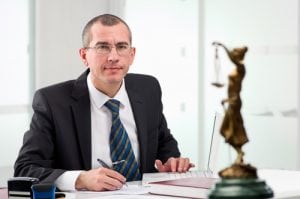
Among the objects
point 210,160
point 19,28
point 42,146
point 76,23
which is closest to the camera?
point 210,160

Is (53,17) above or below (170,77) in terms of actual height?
above

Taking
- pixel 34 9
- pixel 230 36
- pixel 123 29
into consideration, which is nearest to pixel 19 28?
pixel 34 9

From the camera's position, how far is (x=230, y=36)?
204 inches

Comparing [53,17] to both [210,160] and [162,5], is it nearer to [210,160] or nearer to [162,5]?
[162,5]

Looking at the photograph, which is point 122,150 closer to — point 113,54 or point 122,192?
point 113,54

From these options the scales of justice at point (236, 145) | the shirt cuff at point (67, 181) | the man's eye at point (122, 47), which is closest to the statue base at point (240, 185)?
the scales of justice at point (236, 145)

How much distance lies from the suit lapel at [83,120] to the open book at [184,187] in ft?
1.93

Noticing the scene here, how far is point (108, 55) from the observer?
2.94 meters

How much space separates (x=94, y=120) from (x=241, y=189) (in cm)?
200

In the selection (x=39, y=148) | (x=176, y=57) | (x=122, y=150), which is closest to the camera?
A: (x=39, y=148)

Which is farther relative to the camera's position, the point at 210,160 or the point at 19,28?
the point at 19,28

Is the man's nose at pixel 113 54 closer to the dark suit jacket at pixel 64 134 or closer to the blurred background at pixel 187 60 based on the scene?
the dark suit jacket at pixel 64 134

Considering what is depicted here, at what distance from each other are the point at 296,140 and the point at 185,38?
54.7 inches

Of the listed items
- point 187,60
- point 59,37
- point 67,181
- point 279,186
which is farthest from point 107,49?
point 59,37
